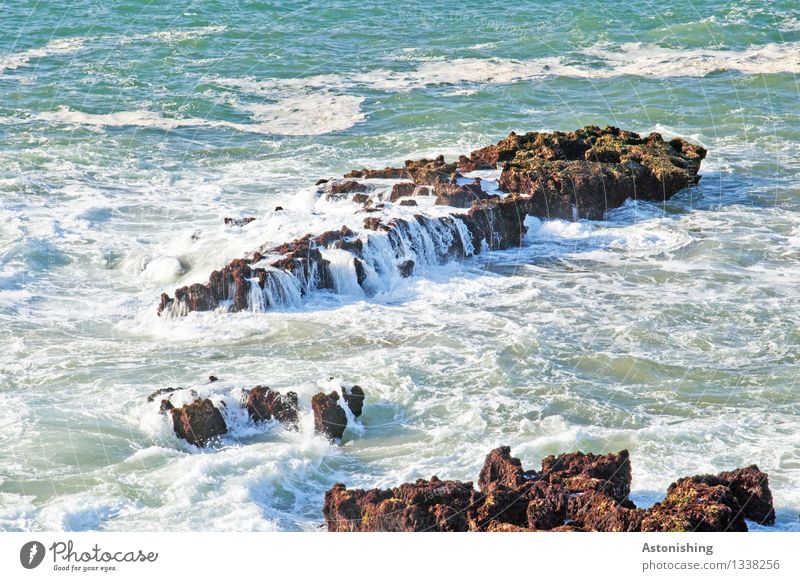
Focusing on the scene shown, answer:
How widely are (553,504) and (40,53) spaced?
33400 millimetres

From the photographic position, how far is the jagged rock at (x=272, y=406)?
56.1ft

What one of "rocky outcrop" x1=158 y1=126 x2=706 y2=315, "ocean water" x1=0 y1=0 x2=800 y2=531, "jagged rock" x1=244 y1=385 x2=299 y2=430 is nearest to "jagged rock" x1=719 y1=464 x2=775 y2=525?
"ocean water" x1=0 y1=0 x2=800 y2=531

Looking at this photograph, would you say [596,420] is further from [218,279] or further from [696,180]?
[696,180]

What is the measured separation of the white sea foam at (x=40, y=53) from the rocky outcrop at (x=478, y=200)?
1807cm

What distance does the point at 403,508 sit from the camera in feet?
45.0

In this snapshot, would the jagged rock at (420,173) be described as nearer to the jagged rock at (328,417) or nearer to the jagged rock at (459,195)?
the jagged rock at (459,195)

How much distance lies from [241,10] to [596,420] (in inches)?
1325

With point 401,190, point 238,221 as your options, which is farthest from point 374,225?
point 238,221

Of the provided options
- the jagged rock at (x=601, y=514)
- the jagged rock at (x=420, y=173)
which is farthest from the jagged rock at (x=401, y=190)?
the jagged rock at (x=601, y=514)

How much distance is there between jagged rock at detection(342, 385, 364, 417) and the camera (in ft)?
56.9

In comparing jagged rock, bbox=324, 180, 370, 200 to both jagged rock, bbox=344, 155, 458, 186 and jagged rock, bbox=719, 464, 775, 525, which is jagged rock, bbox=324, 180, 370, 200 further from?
jagged rock, bbox=719, 464, 775, 525

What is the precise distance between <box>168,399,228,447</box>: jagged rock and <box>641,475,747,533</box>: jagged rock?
6336 millimetres

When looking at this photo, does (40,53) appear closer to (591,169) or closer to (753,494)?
(591,169)
